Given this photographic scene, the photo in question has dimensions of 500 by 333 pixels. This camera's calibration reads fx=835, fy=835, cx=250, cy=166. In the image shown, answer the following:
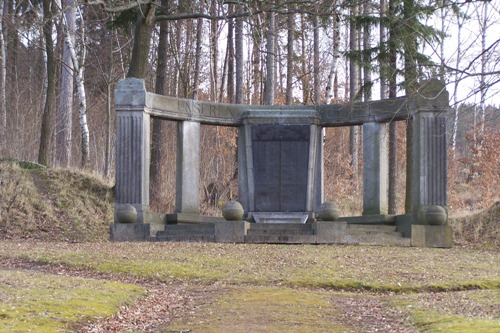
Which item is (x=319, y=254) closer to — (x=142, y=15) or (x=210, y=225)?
(x=210, y=225)

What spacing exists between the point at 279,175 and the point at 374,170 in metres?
2.60

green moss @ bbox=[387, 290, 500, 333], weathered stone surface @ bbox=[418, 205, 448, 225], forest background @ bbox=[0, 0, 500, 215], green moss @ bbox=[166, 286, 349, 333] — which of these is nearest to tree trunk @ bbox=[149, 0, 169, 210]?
forest background @ bbox=[0, 0, 500, 215]

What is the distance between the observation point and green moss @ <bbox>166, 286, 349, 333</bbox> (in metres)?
9.40

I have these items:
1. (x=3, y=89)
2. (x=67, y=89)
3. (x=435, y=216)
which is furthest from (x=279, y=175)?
(x=3, y=89)

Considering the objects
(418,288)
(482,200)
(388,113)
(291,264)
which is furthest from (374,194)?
(482,200)

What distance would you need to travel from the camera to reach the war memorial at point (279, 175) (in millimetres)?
19875

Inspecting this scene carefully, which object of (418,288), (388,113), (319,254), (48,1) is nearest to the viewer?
(418,288)

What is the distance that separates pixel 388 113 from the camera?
22.0 metres

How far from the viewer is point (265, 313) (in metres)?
10.3

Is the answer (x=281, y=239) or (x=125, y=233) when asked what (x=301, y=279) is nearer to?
(x=281, y=239)

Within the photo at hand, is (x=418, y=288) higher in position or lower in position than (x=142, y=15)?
lower

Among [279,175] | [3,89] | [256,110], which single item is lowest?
[279,175]

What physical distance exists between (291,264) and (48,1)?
55.3 ft

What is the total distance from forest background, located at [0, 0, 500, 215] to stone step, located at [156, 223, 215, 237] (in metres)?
5.22
